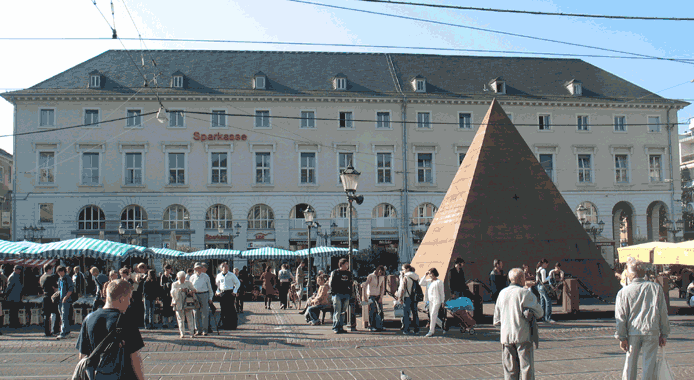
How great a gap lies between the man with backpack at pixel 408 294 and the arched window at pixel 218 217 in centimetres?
2866

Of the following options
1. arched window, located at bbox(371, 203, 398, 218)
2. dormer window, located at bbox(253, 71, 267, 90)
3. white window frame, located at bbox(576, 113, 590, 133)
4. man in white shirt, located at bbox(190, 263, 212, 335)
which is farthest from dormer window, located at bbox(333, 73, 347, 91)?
man in white shirt, located at bbox(190, 263, 212, 335)

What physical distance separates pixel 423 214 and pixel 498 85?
10.9 metres

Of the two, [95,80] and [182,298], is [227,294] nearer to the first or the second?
[182,298]

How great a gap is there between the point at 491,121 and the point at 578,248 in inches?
176

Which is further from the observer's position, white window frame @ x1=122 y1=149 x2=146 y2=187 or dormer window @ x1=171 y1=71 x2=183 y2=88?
dormer window @ x1=171 y1=71 x2=183 y2=88

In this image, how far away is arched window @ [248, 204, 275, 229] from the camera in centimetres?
3994

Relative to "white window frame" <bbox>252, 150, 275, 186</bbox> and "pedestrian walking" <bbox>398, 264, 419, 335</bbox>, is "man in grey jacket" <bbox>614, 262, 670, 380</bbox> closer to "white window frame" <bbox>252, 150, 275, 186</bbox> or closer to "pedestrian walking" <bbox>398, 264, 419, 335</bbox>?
"pedestrian walking" <bbox>398, 264, 419, 335</bbox>

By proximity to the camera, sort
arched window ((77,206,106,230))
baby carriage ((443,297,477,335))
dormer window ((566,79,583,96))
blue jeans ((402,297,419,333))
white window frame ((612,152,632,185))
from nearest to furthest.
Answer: baby carriage ((443,297,477,335)) < blue jeans ((402,297,419,333)) < arched window ((77,206,106,230)) < white window frame ((612,152,632,185)) < dormer window ((566,79,583,96))

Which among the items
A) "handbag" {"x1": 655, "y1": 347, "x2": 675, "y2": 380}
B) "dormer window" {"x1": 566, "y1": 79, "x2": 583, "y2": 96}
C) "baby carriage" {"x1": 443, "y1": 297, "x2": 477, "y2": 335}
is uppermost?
"dormer window" {"x1": 566, "y1": 79, "x2": 583, "y2": 96}

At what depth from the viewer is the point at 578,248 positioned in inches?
667

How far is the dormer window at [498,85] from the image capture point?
4272 cm

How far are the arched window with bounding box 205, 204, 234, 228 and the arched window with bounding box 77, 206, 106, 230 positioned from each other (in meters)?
6.64

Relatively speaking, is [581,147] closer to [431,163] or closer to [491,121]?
[431,163]

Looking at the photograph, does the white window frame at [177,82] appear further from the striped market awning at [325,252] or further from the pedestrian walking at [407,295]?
the pedestrian walking at [407,295]
